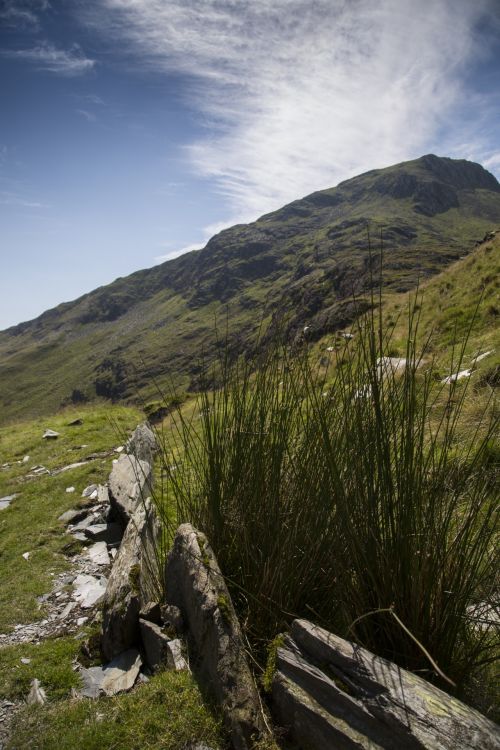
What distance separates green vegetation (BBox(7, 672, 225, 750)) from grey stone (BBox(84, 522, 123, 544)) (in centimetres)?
383

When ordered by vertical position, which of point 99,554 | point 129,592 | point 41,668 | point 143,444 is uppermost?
point 143,444

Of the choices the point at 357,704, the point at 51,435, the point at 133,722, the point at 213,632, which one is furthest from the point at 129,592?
the point at 51,435

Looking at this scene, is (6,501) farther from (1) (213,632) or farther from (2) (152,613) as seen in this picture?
(1) (213,632)

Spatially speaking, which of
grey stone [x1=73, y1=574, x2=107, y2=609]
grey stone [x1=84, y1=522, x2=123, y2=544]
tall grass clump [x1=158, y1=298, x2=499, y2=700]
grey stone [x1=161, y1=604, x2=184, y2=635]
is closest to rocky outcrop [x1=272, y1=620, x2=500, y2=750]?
tall grass clump [x1=158, y1=298, x2=499, y2=700]

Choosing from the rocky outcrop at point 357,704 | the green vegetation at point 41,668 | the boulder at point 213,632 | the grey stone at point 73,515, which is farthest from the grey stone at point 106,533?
the rocky outcrop at point 357,704

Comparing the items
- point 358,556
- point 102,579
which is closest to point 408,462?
point 358,556

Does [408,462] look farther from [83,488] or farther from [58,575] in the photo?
[83,488]

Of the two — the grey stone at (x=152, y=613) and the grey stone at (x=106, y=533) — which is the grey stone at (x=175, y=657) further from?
the grey stone at (x=106, y=533)

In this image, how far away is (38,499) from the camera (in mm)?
9039

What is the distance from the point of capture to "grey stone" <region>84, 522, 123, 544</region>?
718cm

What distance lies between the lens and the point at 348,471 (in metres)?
2.82

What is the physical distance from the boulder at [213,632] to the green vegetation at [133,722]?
5.7 inches

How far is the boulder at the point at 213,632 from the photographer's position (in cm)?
260

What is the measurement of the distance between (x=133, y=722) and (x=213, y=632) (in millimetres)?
803
